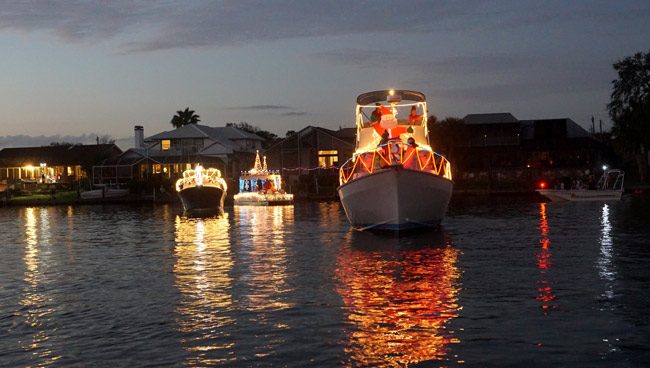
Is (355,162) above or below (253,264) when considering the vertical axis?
above

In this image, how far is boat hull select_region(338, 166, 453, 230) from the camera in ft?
115

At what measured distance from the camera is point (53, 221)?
206ft

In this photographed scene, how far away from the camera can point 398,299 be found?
2036 cm

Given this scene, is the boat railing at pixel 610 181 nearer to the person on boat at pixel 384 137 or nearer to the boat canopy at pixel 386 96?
the boat canopy at pixel 386 96

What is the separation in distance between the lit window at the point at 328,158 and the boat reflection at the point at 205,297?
6537 cm

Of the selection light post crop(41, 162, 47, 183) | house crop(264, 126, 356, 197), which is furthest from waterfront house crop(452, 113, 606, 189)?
light post crop(41, 162, 47, 183)

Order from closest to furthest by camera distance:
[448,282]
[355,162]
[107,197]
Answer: [448,282] → [355,162] → [107,197]

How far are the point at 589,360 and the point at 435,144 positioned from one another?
91658 mm

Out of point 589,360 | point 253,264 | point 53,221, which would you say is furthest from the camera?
point 53,221

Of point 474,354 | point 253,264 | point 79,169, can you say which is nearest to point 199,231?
point 253,264

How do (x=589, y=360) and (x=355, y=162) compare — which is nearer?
(x=589, y=360)

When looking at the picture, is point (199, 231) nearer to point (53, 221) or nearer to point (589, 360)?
point (53, 221)

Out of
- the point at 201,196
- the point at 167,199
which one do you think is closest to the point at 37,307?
the point at 201,196

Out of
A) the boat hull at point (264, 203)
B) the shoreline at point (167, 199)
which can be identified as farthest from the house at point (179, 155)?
the boat hull at point (264, 203)
